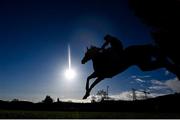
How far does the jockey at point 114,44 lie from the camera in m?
6.22

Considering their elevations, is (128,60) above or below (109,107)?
above

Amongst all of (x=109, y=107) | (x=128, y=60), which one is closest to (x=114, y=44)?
(x=128, y=60)

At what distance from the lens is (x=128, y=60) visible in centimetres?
634

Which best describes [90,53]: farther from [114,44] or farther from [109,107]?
[109,107]

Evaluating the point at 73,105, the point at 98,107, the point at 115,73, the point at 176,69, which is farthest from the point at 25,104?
the point at 176,69

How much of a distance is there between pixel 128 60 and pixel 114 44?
550 mm

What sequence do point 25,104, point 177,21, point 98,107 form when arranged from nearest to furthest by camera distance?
1. point 177,21
2. point 98,107
3. point 25,104

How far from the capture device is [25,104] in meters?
17.9

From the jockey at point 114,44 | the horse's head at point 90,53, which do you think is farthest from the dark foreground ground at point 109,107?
the jockey at point 114,44

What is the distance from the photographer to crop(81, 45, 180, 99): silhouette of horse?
20.2 feet

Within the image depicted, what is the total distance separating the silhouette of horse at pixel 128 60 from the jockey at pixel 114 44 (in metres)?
0.12

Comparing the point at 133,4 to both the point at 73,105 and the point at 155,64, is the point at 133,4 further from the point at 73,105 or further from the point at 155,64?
the point at 73,105

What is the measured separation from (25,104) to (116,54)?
13.2 metres

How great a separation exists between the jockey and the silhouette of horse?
117 millimetres
